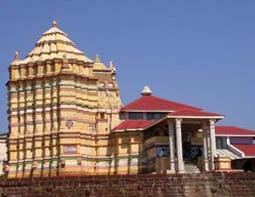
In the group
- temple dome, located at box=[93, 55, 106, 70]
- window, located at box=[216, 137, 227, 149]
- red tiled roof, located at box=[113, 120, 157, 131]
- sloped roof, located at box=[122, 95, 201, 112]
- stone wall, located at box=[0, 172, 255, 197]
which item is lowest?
stone wall, located at box=[0, 172, 255, 197]

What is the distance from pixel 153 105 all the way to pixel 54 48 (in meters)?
9.53

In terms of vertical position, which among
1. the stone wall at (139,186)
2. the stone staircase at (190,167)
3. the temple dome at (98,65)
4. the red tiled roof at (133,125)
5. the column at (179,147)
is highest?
the temple dome at (98,65)

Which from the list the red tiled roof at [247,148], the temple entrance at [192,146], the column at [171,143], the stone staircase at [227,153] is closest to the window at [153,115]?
the temple entrance at [192,146]

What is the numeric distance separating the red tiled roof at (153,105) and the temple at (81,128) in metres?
0.17

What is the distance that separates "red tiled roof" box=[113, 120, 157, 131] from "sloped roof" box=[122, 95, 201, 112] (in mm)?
1654

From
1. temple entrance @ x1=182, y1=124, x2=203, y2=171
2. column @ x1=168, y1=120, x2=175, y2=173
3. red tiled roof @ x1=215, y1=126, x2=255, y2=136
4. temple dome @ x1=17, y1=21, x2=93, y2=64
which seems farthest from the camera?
red tiled roof @ x1=215, y1=126, x2=255, y2=136

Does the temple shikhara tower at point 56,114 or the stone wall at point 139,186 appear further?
the temple shikhara tower at point 56,114

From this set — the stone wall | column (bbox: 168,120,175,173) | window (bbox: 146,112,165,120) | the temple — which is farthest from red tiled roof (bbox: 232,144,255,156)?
the stone wall

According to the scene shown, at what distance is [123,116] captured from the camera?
48969 mm

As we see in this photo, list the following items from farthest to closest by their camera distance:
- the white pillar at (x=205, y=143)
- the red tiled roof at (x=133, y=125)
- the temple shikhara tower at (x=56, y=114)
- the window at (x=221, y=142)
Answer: the window at (x=221, y=142) < the red tiled roof at (x=133, y=125) < the temple shikhara tower at (x=56, y=114) < the white pillar at (x=205, y=143)

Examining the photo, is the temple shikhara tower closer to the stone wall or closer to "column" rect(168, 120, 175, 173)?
"column" rect(168, 120, 175, 173)

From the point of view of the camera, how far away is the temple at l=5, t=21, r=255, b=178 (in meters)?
43.7

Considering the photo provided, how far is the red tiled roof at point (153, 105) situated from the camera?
4906 cm

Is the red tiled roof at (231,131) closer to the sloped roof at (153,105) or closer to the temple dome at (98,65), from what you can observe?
the sloped roof at (153,105)
